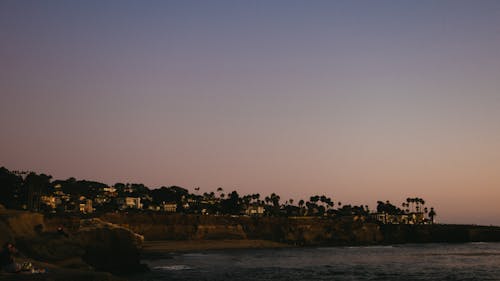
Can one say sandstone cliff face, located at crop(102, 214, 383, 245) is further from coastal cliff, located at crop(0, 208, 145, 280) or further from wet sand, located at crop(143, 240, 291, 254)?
coastal cliff, located at crop(0, 208, 145, 280)

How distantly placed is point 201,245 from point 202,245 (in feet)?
1.25

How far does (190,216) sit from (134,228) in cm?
2000

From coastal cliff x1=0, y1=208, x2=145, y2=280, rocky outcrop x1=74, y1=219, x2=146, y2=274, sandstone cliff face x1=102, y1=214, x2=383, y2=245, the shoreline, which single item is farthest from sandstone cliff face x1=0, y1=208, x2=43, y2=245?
sandstone cliff face x1=102, y1=214, x2=383, y2=245

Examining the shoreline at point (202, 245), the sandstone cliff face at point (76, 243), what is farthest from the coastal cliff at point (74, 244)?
the shoreline at point (202, 245)

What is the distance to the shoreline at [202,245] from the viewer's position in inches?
4429

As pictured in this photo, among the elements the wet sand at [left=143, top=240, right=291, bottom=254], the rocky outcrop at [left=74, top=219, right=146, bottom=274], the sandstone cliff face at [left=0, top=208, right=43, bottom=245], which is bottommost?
the wet sand at [left=143, top=240, right=291, bottom=254]

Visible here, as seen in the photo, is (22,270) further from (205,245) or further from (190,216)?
(190,216)

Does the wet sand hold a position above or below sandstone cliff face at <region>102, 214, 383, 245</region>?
below

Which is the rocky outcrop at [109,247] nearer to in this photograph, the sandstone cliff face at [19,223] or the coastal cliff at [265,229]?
the sandstone cliff face at [19,223]

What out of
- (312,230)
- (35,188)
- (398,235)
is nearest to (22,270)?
(35,188)

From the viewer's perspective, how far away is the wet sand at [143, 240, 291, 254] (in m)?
113

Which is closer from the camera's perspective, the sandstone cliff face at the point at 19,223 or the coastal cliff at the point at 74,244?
the coastal cliff at the point at 74,244

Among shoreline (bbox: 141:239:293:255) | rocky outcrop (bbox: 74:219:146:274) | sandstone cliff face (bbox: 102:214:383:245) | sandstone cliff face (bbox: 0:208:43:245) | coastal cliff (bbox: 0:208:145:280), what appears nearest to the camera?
coastal cliff (bbox: 0:208:145:280)

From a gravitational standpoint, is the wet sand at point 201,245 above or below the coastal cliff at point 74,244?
below
